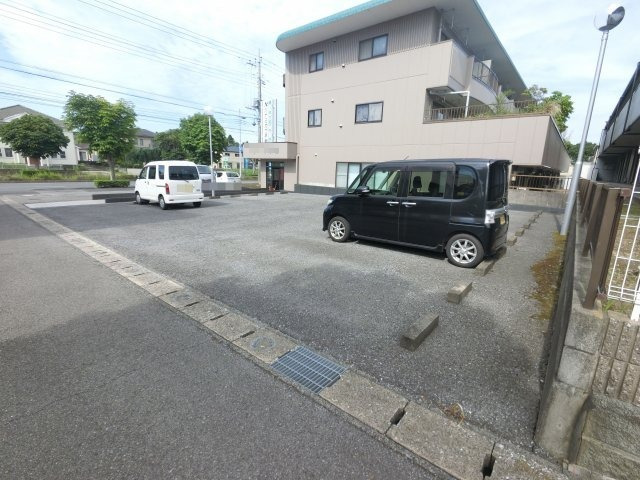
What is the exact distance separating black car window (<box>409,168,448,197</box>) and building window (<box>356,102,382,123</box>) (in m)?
11.5

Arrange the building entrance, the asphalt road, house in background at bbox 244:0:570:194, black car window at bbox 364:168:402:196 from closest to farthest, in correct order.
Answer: the asphalt road, black car window at bbox 364:168:402:196, house in background at bbox 244:0:570:194, the building entrance

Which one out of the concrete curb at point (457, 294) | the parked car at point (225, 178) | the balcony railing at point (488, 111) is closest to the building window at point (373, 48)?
the balcony railing at point (488, 111)

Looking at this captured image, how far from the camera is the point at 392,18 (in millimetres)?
14609

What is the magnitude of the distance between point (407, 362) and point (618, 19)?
9033 millimetres

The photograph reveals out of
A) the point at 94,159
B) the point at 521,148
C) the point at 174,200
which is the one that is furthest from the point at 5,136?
the point at 521,148

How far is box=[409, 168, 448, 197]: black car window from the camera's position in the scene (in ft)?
17.4

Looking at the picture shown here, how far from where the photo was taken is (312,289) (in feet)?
14.0

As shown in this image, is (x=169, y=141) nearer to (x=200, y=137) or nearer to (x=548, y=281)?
(x=200, y=137)

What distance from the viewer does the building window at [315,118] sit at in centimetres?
1847

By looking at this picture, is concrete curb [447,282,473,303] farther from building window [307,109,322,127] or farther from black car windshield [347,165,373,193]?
building window [307,109,322,127]

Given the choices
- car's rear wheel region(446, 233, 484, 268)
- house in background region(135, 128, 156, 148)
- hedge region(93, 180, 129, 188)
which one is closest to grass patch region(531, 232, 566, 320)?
car's rear wheel region(446, 233, 484, 268)

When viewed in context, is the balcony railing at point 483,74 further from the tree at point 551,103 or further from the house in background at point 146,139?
the house in background at point 146,139

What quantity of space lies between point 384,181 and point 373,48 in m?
13.3

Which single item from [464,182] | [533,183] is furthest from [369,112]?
[464,182]
